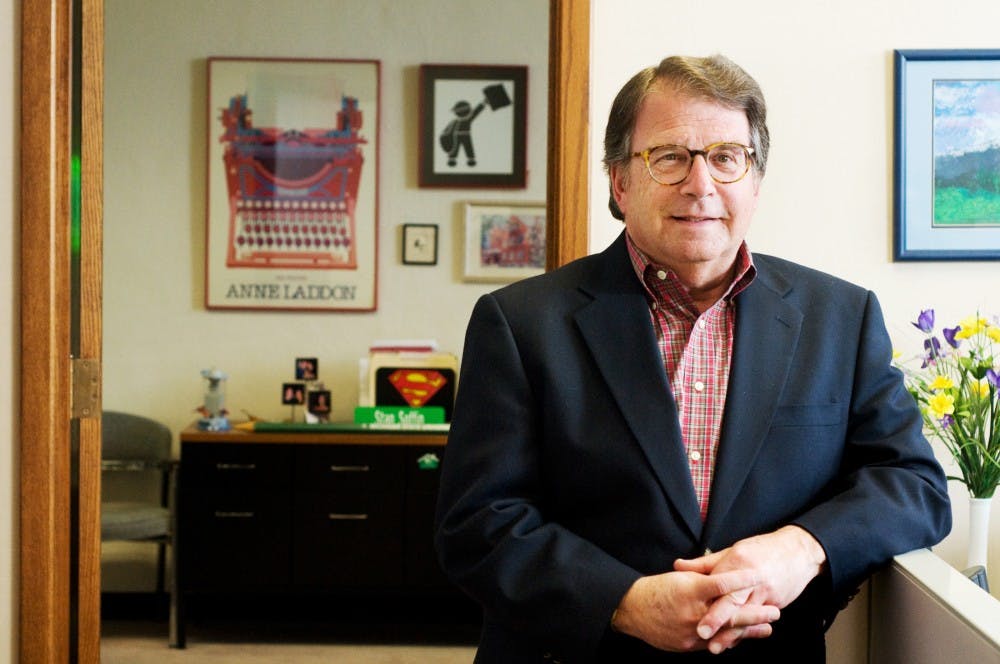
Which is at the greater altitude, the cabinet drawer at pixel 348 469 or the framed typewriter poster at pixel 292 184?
the framed typewriter poster at pixel 292 184

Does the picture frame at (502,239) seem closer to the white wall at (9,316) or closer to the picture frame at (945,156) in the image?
the picture frame at (945,156)

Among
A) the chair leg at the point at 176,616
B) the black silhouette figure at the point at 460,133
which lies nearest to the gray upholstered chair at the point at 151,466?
the chair leg at the point at 176,616

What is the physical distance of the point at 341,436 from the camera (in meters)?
4.52

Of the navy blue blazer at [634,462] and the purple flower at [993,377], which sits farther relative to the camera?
the purple flower at [993,377]

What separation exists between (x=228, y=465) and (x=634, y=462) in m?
3.17

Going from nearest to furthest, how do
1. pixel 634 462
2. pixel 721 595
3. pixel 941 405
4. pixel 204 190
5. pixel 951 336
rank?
pixel 721 595, pixel 634 462, pixel 941 405, pixel 951 336, pixel 204 190

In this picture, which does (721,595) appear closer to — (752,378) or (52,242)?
(752,378)

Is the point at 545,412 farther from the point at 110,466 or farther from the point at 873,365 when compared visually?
the point at 110,466

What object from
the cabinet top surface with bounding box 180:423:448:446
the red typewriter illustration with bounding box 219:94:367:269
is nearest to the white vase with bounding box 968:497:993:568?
the cabinet top surface with bounding box 180:423:448:446

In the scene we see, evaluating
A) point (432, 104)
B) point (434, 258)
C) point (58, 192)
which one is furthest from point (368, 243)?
point (58, 192)

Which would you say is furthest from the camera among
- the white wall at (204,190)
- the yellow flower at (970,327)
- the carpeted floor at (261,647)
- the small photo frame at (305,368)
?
the white wall at (204,190)

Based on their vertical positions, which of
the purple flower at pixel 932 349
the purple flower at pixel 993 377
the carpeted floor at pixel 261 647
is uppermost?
the purple flower at pixel 932 349

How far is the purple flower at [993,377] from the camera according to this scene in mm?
2094

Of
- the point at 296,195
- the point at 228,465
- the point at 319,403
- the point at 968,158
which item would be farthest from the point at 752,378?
the point at 296,195
